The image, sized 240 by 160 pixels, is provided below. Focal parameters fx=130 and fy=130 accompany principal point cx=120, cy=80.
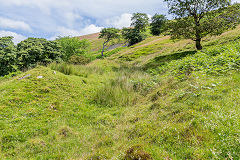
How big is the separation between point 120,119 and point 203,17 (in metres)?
18.6

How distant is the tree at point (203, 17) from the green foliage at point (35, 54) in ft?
61.1

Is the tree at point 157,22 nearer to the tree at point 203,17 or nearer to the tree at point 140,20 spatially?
the tree at point 140,20

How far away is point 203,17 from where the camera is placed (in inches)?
677

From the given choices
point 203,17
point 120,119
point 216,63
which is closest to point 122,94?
point 120,119

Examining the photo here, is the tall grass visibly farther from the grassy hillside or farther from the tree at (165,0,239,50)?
the tree at (165,0,239,50)

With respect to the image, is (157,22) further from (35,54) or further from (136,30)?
(35,54)

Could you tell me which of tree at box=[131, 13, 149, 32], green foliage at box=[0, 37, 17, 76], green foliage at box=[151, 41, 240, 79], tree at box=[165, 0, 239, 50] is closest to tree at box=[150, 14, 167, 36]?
tree at box=[131, 13, 149, 32]

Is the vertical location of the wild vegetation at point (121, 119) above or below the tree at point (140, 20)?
below

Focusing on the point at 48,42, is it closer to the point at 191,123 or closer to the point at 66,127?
the point at 66,127

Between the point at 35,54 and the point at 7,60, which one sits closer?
the point at 7,60

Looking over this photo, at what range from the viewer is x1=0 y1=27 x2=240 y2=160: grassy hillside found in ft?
9.18

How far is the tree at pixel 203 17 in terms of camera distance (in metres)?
15.2

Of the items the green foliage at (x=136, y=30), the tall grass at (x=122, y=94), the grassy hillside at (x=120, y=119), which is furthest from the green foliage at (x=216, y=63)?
the green foliage at (x=136, y=30)

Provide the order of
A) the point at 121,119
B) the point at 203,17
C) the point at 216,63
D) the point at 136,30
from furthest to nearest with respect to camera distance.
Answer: the point at 136,30 < the point at 203,17 < the point at 216,63 < the point at 121,119
